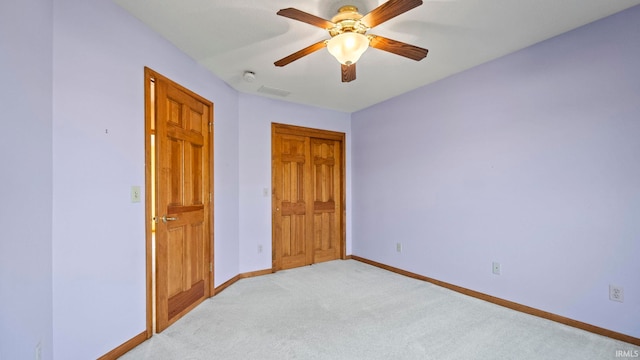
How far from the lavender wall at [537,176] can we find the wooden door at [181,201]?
96.4 inches

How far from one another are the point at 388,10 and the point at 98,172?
205 cm

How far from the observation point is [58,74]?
159 centimetres

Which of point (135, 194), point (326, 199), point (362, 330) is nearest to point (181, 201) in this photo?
point (135, 194)

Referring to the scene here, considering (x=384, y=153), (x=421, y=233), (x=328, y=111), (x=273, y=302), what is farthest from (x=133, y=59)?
(x=421, y=233)

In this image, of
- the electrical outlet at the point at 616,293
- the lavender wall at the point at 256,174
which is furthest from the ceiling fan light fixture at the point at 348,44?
the electrical outlet at the point at 616,293

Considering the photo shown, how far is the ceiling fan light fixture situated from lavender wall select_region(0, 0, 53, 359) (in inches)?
63.2

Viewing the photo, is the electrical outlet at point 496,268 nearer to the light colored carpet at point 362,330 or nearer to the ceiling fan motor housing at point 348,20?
the light colored carpet at point 362,330

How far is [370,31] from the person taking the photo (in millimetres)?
2277

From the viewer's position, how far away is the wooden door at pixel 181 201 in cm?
229

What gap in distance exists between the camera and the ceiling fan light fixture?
74.9 inches

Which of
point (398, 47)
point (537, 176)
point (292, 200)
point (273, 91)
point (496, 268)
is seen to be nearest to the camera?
point (398, 47)

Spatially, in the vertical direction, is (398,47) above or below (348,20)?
below

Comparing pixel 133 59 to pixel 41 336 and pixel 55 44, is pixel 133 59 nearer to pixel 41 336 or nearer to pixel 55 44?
pixel 55 44

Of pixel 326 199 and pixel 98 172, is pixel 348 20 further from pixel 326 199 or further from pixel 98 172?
pixel 326 199
